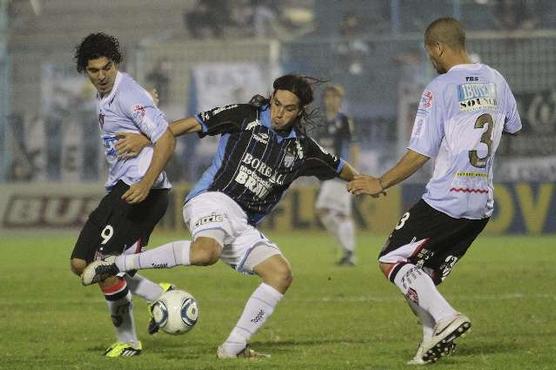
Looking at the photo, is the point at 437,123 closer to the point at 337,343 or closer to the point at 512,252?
the point at 337,343

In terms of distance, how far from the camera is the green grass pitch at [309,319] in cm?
876

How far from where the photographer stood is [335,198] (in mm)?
20469

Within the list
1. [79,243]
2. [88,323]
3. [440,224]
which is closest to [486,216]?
[440,224]

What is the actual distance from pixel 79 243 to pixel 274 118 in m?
1.67

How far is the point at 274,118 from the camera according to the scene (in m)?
9.03

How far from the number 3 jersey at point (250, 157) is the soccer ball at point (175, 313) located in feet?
2.70

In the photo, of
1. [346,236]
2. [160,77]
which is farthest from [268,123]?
[160,77]

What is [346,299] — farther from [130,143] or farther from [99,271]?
[99,271]

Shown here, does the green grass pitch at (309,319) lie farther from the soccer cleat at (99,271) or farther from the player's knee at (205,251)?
the player's knee at (205,251)

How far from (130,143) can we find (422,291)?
237 cm

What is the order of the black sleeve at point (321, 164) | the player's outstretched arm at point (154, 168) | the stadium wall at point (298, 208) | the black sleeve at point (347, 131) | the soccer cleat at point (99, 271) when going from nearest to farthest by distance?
the soccer cleat at point (99, 271)
the player's outstretched arm at point (154, 168)
the black sleeve at point (321, 164)
the black sleeve at point (347, 131)
the stadium wall at point (298, 208)

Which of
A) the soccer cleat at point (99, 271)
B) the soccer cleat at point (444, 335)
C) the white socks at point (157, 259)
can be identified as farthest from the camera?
the white socks at point (157, 259)

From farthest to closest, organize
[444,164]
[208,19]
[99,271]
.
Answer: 1. [208,19]
2. [99,271]
3. [444,164]

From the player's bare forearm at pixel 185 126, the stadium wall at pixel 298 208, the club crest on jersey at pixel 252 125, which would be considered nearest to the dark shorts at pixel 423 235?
the club crest on jersey at pixel 252 125
